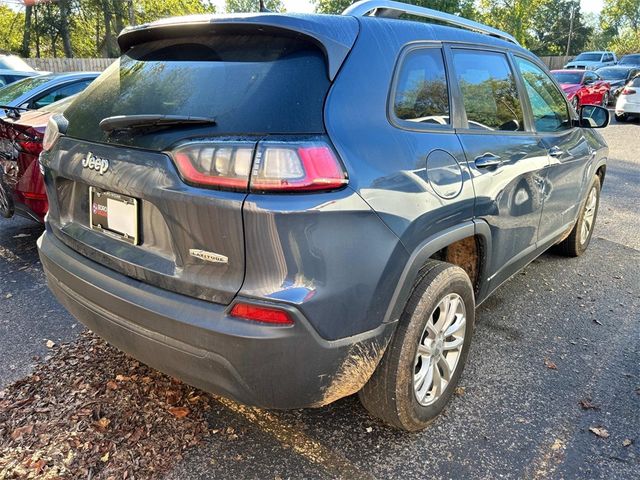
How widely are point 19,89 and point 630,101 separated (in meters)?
15.7

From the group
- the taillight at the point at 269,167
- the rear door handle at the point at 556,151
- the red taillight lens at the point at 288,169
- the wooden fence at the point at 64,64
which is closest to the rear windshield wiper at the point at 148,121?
the taillight at the point at 269,167

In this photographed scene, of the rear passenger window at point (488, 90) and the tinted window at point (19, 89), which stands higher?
the rear passenger window at point (488, 90)

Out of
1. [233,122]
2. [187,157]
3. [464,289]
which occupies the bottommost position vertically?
[464,289]

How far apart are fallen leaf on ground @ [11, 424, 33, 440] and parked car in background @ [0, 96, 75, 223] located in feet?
6.61

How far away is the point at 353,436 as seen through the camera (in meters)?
2.39

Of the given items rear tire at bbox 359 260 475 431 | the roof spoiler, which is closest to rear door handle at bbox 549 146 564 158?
rear tire at bbox 359 260 475 431

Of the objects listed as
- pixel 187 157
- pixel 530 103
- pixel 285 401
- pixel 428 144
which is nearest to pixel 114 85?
pixel 187 157

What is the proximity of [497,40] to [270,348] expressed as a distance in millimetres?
2429

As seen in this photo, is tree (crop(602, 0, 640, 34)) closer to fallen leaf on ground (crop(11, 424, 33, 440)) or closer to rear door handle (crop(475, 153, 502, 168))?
rear door handle (crop(475, 153, 502, 168))

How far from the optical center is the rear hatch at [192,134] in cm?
177

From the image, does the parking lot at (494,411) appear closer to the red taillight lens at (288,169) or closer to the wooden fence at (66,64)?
the red taillight lens at (288,169)

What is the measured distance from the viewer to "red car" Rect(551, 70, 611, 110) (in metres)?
15.4

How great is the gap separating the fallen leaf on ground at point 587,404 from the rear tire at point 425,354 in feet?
2.16

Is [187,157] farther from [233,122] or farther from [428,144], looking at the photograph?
[428,144]
